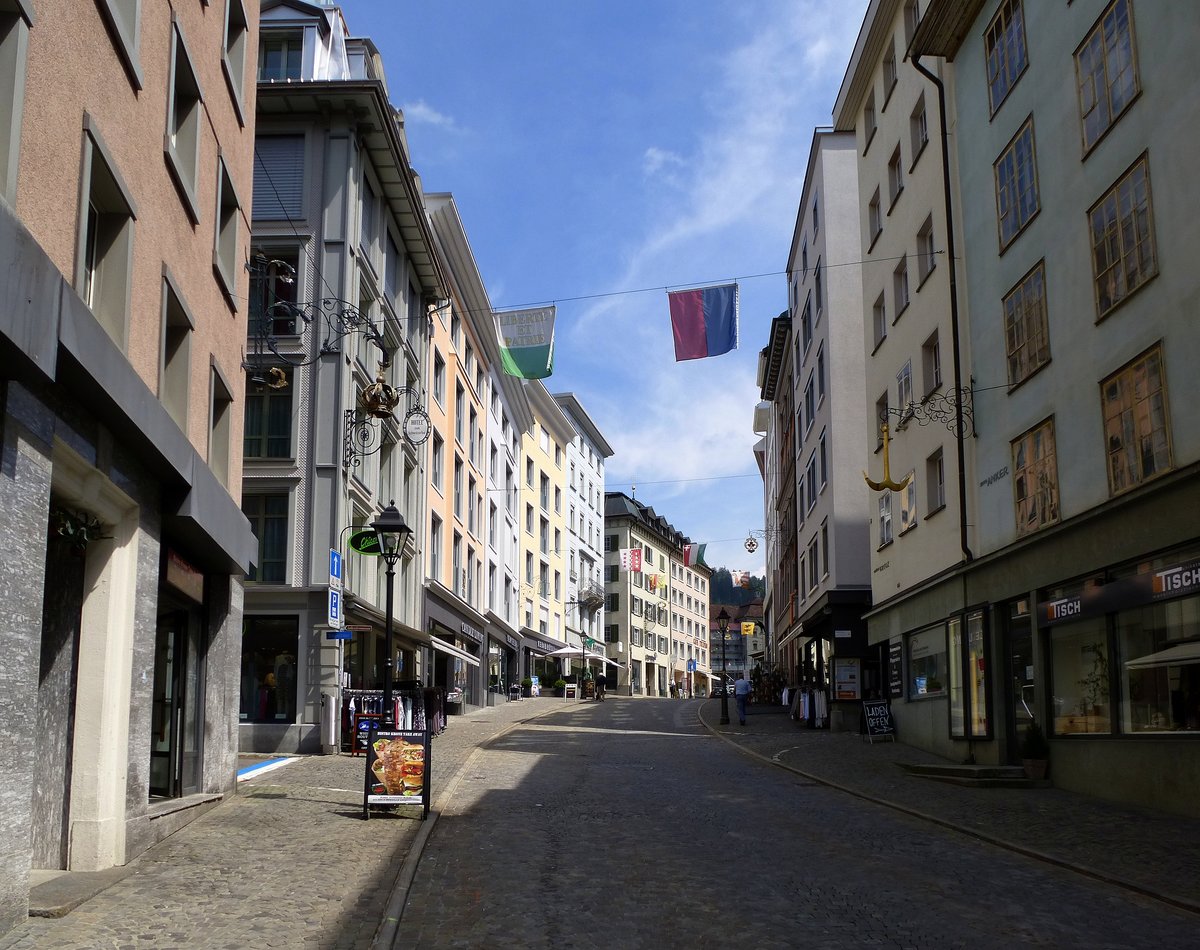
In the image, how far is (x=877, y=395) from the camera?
29.9 meters

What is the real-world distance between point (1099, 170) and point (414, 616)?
2377cm

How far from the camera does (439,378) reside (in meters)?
41.3

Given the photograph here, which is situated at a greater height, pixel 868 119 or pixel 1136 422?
pixel 868 119

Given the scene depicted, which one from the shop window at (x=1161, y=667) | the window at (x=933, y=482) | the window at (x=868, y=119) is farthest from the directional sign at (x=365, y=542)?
the window at (x=868, y=119)

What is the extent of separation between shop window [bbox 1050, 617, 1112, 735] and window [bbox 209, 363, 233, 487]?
11.8 metres

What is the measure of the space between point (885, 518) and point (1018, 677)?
9.69 metres

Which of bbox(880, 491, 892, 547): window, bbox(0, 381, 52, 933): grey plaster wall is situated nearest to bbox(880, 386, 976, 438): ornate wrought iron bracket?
bbox(880, 491, 892, 547): window

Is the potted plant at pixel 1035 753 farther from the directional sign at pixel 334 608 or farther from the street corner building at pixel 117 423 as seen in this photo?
the directional sign at pixel 334 608

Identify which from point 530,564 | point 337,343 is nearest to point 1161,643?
point 337,343

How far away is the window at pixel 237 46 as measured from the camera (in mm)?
16844

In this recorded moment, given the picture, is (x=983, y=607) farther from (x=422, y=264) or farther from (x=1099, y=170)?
(x=422, y=264)

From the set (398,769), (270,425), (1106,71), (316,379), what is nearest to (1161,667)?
(1106,71)

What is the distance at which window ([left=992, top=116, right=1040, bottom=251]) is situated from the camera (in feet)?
65.6

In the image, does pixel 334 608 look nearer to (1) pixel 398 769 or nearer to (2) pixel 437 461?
(1) pixel 398 769
